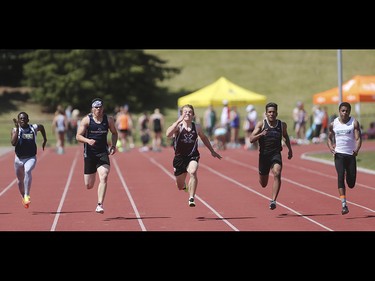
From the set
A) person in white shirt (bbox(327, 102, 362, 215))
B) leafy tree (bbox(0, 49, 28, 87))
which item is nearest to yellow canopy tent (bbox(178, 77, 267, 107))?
person in white shirt (bbox(327, 102, 362, 215))

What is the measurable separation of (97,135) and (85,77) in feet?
160

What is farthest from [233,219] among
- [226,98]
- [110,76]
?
[110,76]

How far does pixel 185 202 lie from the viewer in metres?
16.8

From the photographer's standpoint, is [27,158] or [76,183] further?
[76,183]

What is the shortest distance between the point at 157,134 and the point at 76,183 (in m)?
14.8

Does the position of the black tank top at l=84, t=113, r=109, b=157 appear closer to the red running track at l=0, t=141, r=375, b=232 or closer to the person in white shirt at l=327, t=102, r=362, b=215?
the red running track at l=0, t=141, r=375, b=232

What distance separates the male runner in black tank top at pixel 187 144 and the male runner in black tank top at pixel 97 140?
1.02m

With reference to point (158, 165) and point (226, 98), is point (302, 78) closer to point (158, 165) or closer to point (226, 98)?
point (226, 98)

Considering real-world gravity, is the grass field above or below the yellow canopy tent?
above

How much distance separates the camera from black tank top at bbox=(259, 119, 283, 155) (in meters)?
14.9

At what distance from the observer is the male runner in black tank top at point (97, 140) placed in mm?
14383

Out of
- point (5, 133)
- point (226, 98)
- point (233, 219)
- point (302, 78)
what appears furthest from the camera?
point (302, 78)

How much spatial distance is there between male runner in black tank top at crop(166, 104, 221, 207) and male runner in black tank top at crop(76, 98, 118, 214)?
3.34 feet
